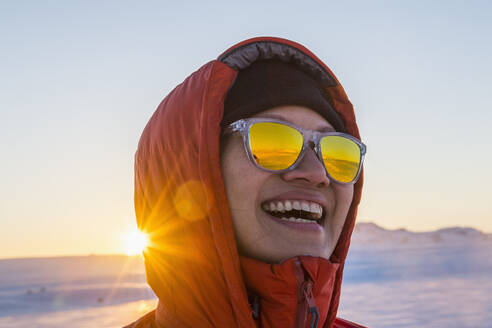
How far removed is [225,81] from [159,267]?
3.06ft

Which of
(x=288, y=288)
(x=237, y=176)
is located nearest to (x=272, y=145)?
(x=237, y=176)

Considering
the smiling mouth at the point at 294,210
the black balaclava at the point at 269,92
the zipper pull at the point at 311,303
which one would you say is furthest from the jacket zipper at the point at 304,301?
the black balaclava at the point at 269,92

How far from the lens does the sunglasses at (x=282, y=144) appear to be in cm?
191

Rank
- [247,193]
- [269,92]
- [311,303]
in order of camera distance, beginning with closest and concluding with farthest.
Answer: [311,303]
[247,193]
[269,92]

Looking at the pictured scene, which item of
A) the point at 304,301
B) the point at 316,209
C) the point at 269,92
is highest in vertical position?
the point at 269,92

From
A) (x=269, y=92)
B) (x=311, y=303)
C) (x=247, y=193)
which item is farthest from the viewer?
(x=269, y=92)

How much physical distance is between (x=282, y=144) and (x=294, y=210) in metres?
0.30

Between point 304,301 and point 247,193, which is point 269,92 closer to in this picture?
point 247,193

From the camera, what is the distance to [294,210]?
199 centimetres

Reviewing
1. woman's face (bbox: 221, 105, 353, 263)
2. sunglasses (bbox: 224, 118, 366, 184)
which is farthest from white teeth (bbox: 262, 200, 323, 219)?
sunglasses (bbox: 224, 118, 366, 184)

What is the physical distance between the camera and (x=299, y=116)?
2068 millimetres

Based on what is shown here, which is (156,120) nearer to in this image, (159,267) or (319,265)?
(159,267)

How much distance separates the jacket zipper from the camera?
1787mm

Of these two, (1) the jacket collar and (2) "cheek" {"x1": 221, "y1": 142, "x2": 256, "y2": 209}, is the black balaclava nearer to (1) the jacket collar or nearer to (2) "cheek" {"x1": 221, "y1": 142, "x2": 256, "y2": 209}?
(2) "cheek" {"x1": 221, "y1": 142, "x2": 256, "y2": 209}
